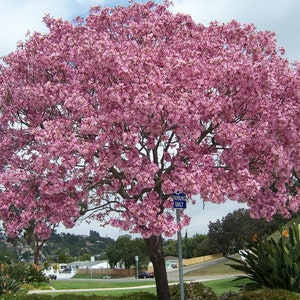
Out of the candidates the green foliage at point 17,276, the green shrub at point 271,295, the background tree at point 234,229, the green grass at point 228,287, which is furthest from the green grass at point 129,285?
the background tree at point 234,229

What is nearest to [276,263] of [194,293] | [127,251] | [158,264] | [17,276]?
[194,293]

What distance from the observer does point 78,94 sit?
10.2 meters

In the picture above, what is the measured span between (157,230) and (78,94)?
11.3 feet

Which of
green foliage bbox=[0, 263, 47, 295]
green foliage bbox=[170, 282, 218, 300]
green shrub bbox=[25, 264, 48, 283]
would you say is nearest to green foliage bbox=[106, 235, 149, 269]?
green shrub bbox=[25, 264, 48, 283]

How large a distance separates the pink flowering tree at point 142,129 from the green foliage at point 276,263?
1.25 meters

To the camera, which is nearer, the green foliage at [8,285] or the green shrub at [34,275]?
the green foliage at [8,285]

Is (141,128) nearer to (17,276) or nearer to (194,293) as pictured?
(194,293)

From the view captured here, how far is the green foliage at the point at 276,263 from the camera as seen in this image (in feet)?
36.8

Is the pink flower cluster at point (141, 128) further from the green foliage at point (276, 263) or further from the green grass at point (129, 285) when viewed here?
the green grass at point (129, 285)

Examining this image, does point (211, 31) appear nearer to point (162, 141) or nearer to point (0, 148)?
point (162, 141)

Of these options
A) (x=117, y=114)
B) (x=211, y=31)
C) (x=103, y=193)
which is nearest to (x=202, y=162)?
(x=117, y=114)

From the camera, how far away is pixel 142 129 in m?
10.1

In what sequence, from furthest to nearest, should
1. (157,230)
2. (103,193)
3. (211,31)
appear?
1. (211,31)
2. (103,193)
3. (157,230)

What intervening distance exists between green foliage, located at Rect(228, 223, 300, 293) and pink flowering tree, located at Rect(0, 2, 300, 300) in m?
1.25
